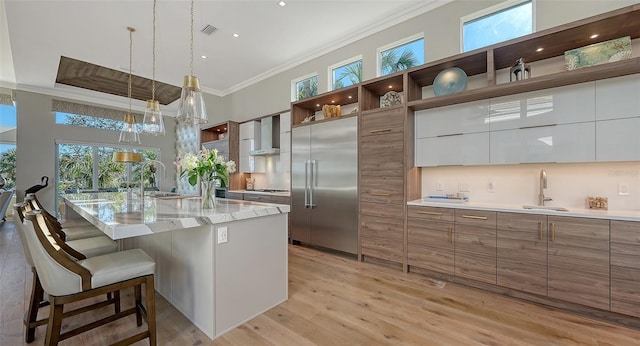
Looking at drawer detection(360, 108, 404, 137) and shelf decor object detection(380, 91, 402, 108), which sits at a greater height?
shelf decor object detection(380, 91, 402, 108)

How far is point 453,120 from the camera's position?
9.98 feet

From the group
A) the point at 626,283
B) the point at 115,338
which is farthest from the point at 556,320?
the point at 115,338

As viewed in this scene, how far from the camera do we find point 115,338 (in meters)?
1.87

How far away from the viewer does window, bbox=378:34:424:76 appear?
3.64 meters

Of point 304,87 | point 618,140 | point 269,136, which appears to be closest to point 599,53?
point 618,140

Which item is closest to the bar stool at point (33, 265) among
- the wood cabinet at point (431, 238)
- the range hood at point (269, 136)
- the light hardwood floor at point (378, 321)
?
the light hardwood floor at point (378, 321)

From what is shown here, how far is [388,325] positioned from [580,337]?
1.41 meters

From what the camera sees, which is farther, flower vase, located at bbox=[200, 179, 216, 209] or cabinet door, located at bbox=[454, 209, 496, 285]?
cabinet door, located at bbox=[454, 209, 496, 285]

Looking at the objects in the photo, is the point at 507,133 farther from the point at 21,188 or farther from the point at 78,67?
the point at 21,188

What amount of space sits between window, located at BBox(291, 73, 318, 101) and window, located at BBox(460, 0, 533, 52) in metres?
2.58

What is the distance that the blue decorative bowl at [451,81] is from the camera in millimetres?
2941

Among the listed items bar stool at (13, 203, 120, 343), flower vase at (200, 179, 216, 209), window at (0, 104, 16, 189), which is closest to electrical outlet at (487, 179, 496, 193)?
flower vase at (200, 179, 216, 209)

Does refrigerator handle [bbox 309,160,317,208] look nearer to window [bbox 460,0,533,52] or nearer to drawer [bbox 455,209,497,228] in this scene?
drawer [bbox 455,209,497,228]

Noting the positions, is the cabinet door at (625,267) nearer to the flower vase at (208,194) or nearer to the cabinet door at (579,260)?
the cabinet door at (579,260)
